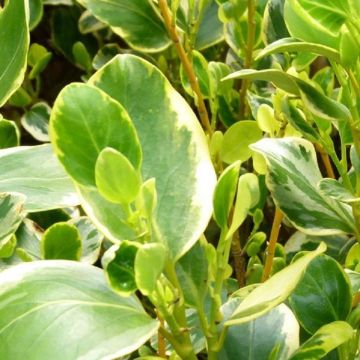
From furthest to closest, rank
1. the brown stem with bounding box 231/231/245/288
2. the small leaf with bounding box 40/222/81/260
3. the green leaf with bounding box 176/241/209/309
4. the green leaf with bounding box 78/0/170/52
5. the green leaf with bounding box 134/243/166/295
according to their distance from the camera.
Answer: the green leaf with bounding box 78/0/170/52 < the brown stem with bounding box 231/231/245/288 < the small leaf with bounding box 40/222/81/260 < the green leaf with bounding box 176/241/209/309 < the green leaf with bounding box 134/243/166/295

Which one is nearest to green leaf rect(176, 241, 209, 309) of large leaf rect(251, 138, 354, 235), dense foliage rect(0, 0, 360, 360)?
dense foliage rect(0, 0, 360, 360)

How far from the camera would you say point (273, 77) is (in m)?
0.59

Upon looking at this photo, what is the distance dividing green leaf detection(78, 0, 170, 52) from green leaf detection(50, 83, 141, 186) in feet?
1.67

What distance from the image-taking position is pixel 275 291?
1.60 feet

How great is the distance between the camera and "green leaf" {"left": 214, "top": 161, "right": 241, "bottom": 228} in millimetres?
502

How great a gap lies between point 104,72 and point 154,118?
48 mm

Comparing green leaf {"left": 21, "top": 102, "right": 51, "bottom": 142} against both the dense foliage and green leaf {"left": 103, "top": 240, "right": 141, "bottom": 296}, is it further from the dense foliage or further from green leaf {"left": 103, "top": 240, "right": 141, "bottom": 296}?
green leaf {"left": 103, "top": 240, "right": 141, "bottom": 296}

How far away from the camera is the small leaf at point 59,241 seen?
710 millimetres

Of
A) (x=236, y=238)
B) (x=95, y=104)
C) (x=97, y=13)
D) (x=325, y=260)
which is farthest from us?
(x=97, y=13)

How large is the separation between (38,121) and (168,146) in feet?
2.18

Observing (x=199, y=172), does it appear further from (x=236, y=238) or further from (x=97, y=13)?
(x=97, y=13)

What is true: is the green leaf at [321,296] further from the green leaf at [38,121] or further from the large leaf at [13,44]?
the green leaf at [38,121]

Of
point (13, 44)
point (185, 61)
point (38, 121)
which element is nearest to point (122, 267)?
point (13, 44)

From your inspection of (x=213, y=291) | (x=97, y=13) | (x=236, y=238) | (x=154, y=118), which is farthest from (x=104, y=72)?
(x=97, y=13)
